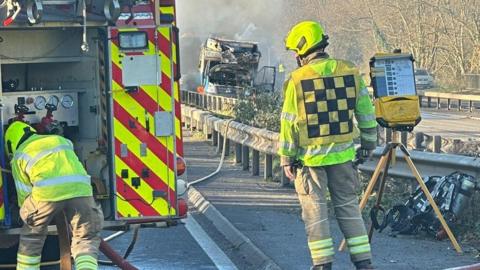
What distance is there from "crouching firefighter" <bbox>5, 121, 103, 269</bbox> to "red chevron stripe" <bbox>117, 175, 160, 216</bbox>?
28.2 inches

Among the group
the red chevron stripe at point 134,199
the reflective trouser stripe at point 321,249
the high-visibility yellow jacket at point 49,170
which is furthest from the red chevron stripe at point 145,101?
the reflective trouser stripe at point 321,249

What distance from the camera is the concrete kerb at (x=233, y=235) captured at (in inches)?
354

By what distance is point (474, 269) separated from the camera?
7266 mm

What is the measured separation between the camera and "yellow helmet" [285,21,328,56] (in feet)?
25.2

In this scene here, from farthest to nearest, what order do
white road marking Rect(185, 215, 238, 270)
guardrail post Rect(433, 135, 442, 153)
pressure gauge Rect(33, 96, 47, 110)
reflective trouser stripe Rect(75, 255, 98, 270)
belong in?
1. guardrail post Rect(433, 135, 442, 153)
2. white road marking Rect(185, 215, 238, 270)
3. pressure gauge Rect(33, 96, 47, 110)
4. reflective trouser stripe Rect(75, 255, 98, 270)

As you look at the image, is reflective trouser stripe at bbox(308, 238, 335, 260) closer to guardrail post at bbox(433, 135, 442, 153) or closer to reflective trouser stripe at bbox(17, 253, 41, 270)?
reflective trouser stripe at bbox(17, 253, 41, 270)

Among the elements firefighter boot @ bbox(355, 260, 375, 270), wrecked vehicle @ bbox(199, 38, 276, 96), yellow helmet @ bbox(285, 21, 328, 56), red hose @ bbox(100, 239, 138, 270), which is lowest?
firefighter boot @ bbox(355, 260, 375, 270)

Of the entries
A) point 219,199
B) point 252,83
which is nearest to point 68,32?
point 219,199

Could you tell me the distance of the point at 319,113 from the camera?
7.69 metres

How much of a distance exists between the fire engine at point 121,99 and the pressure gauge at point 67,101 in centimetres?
1

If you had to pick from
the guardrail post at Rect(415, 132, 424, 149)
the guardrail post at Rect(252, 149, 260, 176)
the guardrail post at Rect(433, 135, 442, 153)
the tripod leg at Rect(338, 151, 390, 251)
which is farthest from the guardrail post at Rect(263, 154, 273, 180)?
the tripod leg at Rect(338, 151, 390, 251)

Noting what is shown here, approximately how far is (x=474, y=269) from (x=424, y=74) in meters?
50.9

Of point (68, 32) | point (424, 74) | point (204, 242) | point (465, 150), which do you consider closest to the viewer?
point (68, 32)

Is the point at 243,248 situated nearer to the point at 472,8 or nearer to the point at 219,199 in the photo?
the point at 219,199
